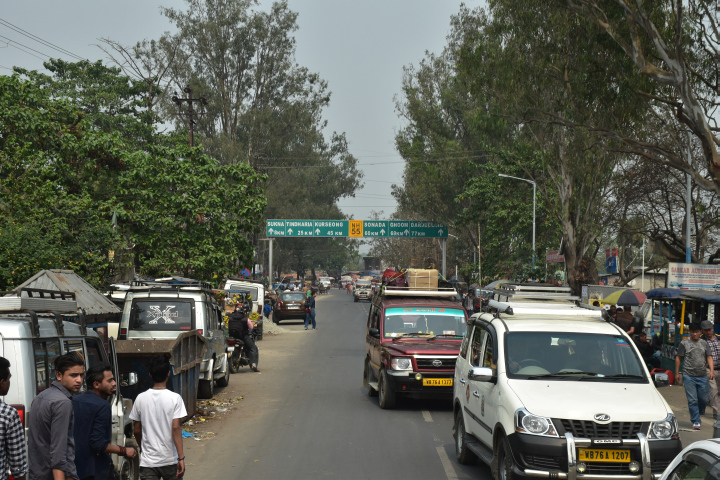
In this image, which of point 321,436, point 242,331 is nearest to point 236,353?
point 242,331

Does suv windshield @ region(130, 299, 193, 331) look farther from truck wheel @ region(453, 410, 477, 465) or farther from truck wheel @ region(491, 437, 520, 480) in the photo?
truck wheel @ region(491, 437, 520, 480)

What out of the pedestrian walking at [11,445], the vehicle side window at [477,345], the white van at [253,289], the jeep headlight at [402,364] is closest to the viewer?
the pedestrian walking at [11,445]

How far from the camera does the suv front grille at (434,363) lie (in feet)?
43.7

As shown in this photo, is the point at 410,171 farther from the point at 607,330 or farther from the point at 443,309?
the point at 607,330

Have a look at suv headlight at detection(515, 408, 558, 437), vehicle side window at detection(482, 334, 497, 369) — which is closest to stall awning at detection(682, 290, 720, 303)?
vehicle side window at detection(482, 334, 497, 369)

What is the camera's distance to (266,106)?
50.6 meters

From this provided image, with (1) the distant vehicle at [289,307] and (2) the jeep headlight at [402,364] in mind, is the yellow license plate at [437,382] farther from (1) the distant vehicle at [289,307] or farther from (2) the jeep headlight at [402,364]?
(1) the distant vehicle at [289,307]

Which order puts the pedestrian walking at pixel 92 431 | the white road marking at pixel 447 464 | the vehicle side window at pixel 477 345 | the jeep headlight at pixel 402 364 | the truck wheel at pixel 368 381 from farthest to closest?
the truck wheel at pixel 368 381 < the jeep headlight at pixel 402 364 < the vehicle side window at pixel 477 345 < the white road marking at pixel 447 464 < the pedestrian walking at pixel 92 431

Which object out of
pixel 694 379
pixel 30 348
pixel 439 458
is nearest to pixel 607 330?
pixel 439 458

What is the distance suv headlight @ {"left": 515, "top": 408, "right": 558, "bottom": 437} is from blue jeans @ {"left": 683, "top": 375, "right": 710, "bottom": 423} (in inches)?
237

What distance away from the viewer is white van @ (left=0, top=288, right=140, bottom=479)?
5742 millimetres

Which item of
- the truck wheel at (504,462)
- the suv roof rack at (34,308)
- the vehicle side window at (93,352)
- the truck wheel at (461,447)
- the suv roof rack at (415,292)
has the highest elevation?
the suv roof rack at (34,308)

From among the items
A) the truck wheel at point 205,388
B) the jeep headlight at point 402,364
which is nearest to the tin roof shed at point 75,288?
the truck wheel at point 205,388

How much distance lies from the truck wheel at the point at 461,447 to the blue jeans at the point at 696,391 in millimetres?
4328
